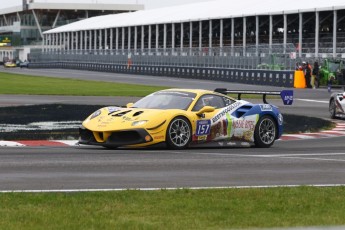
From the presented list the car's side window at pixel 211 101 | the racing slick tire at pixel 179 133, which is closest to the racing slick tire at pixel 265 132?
the car's side window at pixel 211 101

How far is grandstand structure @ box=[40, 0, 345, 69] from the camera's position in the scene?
6512cm

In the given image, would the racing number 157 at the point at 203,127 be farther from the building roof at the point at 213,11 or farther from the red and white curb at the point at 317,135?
the building roof at the point at 213,11

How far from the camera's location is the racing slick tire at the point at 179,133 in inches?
708

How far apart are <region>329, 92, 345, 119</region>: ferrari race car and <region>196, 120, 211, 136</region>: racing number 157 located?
10496mm

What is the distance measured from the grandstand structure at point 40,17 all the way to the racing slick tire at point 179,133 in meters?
140

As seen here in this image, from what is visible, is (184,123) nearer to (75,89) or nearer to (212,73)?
(75,89)

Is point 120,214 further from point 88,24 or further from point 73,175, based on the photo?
point 88,24

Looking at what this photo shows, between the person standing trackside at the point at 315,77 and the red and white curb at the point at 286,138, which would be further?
the person standing trackside at the point at 315,77

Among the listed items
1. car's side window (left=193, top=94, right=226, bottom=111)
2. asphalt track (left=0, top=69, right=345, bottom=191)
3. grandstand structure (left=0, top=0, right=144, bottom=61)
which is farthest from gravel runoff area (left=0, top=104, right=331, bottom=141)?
grandstand structure (left=0, top=0, right=144, bottom=61)

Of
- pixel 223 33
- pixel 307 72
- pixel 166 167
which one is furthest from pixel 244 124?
pixel 223 33

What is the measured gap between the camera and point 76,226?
8570 mm

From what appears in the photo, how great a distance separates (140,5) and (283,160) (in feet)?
498

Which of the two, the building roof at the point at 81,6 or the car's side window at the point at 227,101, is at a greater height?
the building roof at the point at 81,6

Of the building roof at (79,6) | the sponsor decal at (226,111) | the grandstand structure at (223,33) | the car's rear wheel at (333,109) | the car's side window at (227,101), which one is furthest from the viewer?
the building roof at (79,6)
